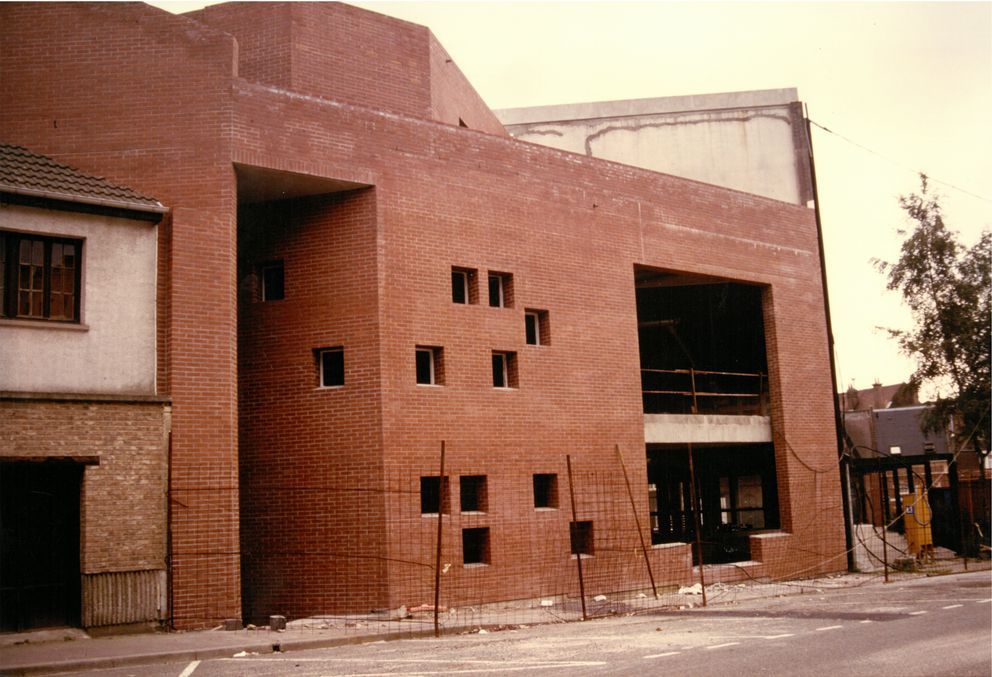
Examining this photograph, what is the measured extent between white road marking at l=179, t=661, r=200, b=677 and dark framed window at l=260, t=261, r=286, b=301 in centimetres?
874

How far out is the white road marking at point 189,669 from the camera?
11.8 m

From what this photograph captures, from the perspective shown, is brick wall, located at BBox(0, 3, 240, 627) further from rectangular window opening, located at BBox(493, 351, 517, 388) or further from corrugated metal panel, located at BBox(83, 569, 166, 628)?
rectangular window opening, located at BBox(493, 351, 517, 388)

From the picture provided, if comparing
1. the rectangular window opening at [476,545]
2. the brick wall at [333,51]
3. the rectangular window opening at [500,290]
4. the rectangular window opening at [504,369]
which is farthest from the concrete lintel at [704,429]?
the brick wall at [333,51]

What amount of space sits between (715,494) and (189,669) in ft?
78.1

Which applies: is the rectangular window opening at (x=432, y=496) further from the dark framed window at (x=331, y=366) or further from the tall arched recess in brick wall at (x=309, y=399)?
the dark framed window at (x=331, y=366)

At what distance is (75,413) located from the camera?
1547cm

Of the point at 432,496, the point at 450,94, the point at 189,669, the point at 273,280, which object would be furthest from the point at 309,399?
the point at 450,94

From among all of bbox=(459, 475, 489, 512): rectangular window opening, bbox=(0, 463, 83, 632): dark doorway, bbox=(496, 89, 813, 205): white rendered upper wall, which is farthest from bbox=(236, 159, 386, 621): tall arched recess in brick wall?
bbox=(496, 89, 813, 205): white rendered upper wall

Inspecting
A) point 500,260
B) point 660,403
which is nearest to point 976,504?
point 660,403

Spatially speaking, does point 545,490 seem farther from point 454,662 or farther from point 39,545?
point 39,545

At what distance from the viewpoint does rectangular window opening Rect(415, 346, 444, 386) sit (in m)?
20.0

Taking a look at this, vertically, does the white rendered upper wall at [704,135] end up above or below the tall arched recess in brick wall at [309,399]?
above

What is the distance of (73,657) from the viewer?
13125 mm

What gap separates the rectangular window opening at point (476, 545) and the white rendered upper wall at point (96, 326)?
666 centimetres
